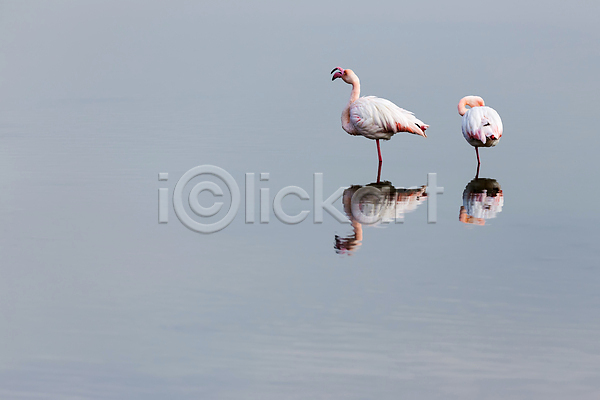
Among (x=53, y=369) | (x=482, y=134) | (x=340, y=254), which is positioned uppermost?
(x=482, y=134)

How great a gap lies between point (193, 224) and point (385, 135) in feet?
17.6

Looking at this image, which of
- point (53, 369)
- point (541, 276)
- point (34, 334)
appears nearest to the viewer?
point (53, 369)

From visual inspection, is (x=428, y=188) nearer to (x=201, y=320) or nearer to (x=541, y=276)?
(x=541, y=276)

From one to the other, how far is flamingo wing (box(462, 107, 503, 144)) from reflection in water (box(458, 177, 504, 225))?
1.04 m

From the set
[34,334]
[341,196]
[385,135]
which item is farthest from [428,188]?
[34,334]

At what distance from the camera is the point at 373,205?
39.0ft

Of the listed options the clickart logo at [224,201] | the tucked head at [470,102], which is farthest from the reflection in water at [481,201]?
the tucked head at [470,102]

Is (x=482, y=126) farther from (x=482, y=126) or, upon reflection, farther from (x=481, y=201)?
(x=481, y=201)

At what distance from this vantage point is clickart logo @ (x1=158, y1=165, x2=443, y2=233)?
11.2 metres

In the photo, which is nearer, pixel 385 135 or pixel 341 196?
pixel 341 196

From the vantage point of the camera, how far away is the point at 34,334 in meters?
6.99

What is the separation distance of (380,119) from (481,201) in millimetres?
3318

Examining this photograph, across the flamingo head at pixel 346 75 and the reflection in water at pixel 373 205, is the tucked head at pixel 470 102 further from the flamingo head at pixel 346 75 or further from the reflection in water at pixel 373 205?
the reflection in water at pixel 373 205

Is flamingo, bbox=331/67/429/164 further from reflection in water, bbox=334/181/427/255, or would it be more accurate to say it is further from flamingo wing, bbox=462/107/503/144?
reflection in water, bbox=334/181/427/255
